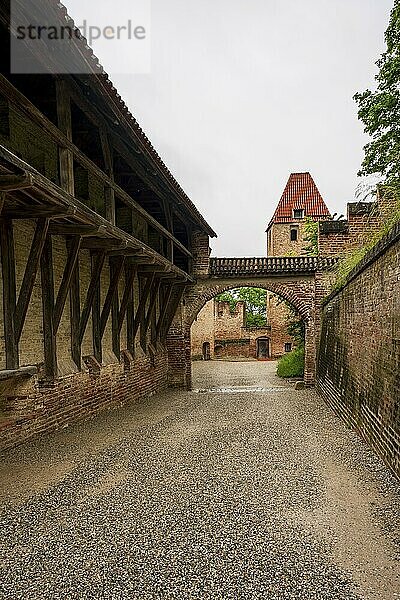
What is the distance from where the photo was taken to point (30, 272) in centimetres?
686

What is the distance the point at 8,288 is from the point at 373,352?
15.6 feet

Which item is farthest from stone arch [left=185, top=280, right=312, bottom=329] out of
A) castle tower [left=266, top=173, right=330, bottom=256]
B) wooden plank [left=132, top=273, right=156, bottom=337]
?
castle tower [left=266, top=173, right=330, bottom=256]

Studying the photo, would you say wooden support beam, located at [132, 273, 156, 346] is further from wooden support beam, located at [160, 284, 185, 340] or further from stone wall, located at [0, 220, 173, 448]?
wooden support beam, located at [160, 284, 185, 340]

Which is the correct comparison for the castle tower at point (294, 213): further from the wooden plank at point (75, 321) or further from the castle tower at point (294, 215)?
the wooden plank at point (75, 321)

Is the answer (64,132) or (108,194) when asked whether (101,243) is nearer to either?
(108,194)

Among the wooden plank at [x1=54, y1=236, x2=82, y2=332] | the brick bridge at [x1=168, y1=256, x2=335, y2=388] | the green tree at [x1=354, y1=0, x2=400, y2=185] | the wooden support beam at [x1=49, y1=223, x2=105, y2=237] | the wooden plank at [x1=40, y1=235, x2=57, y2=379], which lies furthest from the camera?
the brick bridge at [x1=168, y1=256, x2=335, y2=388]

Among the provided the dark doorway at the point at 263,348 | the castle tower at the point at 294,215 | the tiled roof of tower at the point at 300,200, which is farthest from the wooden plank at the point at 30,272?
the tiled roof of tower at the point at 300,200

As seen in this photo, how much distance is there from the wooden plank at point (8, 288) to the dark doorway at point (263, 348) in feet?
94.2

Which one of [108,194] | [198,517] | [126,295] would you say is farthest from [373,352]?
[126,295]

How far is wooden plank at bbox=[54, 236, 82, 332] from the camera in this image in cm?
779

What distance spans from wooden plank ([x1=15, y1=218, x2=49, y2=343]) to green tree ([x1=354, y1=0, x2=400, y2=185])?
9.46m

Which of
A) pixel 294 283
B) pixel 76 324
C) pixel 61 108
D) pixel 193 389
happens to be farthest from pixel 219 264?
pixel 61 108

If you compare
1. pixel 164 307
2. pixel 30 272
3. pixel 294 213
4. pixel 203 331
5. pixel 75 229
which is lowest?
pixel 203 331

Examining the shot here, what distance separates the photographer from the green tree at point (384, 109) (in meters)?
13.7
